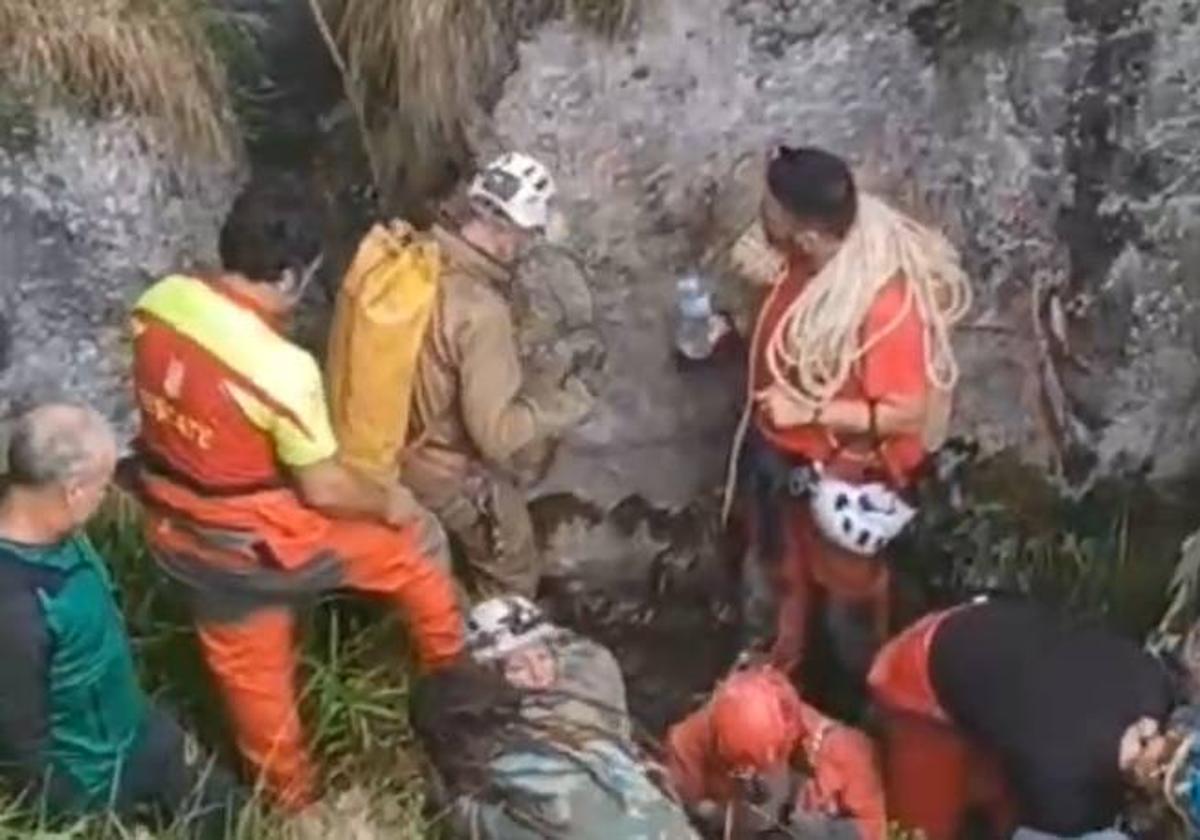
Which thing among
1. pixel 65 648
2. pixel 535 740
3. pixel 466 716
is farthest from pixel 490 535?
pixel 65 648

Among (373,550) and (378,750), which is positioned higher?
(373,550)

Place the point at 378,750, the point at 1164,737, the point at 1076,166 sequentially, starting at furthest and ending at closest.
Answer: the point at 1076,166 → the point at 378,750 → the point at 1164,737

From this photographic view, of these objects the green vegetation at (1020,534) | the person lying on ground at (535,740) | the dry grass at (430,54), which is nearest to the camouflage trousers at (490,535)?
the person lying on ground at (535,740)

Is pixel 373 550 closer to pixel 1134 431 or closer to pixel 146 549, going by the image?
pixel 146 549

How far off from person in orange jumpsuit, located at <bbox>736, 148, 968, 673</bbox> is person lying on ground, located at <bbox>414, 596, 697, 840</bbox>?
1.85ft

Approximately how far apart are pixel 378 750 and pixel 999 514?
153 cm

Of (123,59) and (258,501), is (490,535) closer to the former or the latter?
(258,501)

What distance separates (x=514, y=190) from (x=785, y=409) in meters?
0.68

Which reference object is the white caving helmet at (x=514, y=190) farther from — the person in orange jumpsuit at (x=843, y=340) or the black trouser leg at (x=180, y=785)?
the black trouser leg at (x=180, y=785)

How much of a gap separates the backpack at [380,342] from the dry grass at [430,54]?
0.55 meters

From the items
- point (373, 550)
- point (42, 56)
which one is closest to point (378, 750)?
point (373, 550)

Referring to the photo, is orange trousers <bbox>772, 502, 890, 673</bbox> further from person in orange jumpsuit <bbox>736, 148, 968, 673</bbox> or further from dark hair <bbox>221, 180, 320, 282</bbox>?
dark hair <bbox>221, 180, 320, 282</bbox>

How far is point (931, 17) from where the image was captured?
6.84m

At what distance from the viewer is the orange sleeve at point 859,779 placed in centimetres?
624
